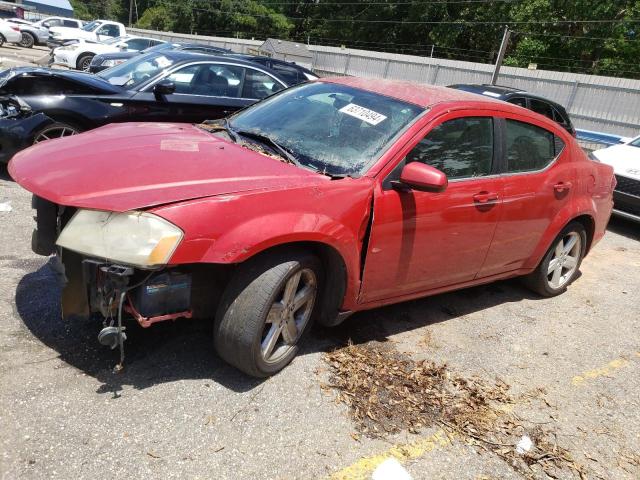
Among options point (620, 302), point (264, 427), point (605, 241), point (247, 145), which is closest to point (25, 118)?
point (247, 145)

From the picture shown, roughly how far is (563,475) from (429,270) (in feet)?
4.80

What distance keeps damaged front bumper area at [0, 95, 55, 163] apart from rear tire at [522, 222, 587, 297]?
518cm

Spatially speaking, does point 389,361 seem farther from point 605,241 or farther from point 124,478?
point 605,241

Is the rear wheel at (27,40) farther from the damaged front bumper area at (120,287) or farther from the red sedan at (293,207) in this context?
the damaged front bumper area at (120,287)

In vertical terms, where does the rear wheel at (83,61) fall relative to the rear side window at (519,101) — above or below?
below

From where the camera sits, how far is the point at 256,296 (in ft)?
9.45

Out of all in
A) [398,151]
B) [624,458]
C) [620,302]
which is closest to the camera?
[624,458]

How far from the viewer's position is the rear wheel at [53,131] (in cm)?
586

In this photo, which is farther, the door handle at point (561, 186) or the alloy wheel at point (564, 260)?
the alloy wheel at point (564, 260)

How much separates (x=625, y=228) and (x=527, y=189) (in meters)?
5.47

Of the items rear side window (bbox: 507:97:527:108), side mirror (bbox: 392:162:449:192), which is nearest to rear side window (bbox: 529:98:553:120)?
rear side window (bbox: 507:97:527:108)

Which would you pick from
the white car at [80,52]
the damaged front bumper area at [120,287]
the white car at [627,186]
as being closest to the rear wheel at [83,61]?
the white car at [80,52]

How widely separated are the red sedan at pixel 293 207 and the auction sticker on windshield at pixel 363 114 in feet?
0.04

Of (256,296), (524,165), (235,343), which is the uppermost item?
(524,165)
